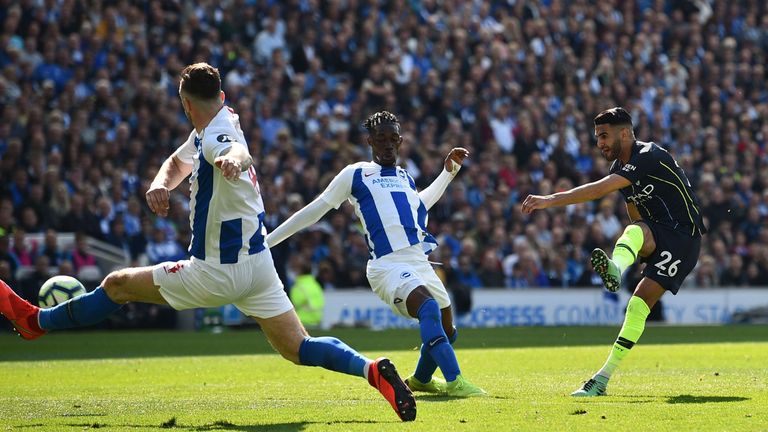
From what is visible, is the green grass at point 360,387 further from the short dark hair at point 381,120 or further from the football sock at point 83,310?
the short dark hair at point 381,120

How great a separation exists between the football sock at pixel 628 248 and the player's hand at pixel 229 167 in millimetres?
3587

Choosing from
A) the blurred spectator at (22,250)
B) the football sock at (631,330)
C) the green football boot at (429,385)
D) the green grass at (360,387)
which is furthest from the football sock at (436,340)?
the blurred spectator at (22,250)

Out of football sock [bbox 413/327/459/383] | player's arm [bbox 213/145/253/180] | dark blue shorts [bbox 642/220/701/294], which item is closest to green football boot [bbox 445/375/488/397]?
football sock [bbox 413/327/459/383]

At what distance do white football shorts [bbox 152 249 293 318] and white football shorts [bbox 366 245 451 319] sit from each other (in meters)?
1.64

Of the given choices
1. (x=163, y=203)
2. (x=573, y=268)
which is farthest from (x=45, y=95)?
(x=163, y=203)

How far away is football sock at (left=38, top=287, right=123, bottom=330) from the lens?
335 inches

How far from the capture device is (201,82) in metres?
8.09

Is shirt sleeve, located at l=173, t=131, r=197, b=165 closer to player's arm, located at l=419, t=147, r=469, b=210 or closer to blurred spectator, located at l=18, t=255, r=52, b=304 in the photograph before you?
player's arm, located at l=419, t=147, r=469, b=210

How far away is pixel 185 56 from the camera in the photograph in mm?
23875

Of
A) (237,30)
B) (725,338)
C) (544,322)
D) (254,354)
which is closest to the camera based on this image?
(254,354)

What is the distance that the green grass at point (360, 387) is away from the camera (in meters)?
8.05

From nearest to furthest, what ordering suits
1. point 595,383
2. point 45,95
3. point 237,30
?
point 595,383, point 45,95, point 237,30

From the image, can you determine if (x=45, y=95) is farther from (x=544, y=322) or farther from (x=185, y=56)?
(x=544, y=322)

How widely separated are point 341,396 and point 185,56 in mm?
14992
